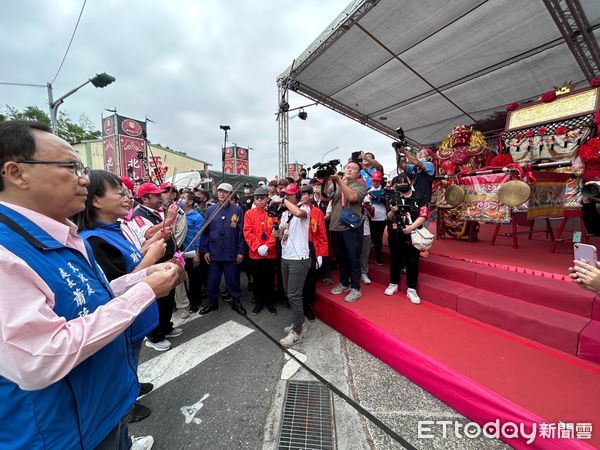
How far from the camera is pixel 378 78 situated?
7.75m

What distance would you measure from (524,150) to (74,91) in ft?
37.6

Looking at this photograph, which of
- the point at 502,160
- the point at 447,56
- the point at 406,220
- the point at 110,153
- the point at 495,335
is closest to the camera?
the point at 495,335

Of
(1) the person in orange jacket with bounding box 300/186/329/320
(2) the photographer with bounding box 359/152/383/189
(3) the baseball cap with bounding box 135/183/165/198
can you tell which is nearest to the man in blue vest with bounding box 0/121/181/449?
(3) the baseball cap with bounding box 135/183/165/198

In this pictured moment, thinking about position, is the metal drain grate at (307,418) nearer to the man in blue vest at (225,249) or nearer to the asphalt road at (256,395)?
the asphalt road at (256,395)

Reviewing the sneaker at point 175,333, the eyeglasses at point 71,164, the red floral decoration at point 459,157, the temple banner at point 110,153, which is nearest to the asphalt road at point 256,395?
the sneaker at point 175,333

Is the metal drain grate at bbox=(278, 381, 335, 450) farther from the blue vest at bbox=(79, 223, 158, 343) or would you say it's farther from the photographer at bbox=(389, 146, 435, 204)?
the photographer at bbox=(389, 146, 435, 204)

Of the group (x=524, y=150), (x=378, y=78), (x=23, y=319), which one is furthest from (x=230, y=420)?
(x=378, y=78)

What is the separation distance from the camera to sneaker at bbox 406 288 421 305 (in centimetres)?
340

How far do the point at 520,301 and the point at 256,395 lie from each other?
311 cm

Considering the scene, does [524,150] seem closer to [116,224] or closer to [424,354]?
[424,354]

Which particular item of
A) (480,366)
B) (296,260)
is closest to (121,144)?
(296,260)

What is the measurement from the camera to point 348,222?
3.47 meters

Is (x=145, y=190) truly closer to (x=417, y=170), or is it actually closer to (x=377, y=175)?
(x=377, y=175)

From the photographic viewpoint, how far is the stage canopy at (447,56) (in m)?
5.22
